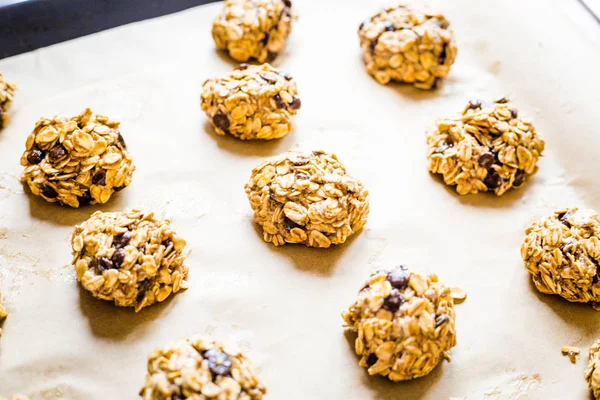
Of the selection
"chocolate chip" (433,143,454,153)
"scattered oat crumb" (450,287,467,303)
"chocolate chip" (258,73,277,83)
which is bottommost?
"scattered oat crumb" (450,287,467,303)

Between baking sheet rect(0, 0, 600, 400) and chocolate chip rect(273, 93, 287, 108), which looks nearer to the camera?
baking sheet rect(0, 0, 600, 400)

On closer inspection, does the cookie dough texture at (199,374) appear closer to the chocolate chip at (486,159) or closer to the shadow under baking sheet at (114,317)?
the shadow under baking sheet at (114,317)

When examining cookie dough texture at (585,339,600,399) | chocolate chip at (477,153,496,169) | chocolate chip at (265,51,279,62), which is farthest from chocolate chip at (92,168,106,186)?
cookie dough texture at (585,339,600,399)

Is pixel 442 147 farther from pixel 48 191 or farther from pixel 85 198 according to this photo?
pixel 48 191

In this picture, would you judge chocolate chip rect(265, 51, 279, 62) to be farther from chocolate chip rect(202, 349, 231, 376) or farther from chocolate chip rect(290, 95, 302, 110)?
chocolate chip rect(202, 349, 231, 376)

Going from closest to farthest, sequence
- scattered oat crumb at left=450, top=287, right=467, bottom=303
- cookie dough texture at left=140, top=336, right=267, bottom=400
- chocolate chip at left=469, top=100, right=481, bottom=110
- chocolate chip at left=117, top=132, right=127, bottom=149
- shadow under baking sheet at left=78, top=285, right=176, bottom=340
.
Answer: cookie dough texture at left=140, top=336, right=267, bottom=400 < shadow under baking sheet at left=78, top=285, right=176, bottom=340 < scattered oat crumb at left=450, top=287, right=467, bottom=303 < chocolate chip at left=117, top=132, right=127, bottom=149 < chocolate chip at left=469, top=100, right=481, bottom=110

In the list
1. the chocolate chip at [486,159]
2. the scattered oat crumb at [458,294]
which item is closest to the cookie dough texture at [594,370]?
the scattered oat crumb at [458,294]

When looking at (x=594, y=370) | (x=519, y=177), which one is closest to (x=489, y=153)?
(x=519, y=177)
